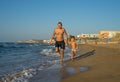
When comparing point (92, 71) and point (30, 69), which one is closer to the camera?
point (92, 71)

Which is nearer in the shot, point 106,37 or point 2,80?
point 2,80

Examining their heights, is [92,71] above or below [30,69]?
above

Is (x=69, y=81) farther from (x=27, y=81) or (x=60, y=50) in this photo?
(x=60, y=50)

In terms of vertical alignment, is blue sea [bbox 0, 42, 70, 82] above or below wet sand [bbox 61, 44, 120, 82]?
below

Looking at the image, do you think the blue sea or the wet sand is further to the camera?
the blue sea

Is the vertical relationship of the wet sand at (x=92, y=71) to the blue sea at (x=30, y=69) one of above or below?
above

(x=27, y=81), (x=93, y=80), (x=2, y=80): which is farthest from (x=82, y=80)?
(x=2, y=80)

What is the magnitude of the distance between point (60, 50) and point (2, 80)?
336cm

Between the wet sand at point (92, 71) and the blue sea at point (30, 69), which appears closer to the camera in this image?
the wet sand at point (92, 71)

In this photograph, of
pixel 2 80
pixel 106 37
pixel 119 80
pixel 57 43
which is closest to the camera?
pixel 119 80

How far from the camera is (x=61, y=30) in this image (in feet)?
26.5

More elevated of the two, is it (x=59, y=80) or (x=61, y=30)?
(x=61, y=30)

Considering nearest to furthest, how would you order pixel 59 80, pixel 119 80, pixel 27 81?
pixel 119 80
pixel 59 80
pixel 27 81

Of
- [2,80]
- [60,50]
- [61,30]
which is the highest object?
[61,30]
